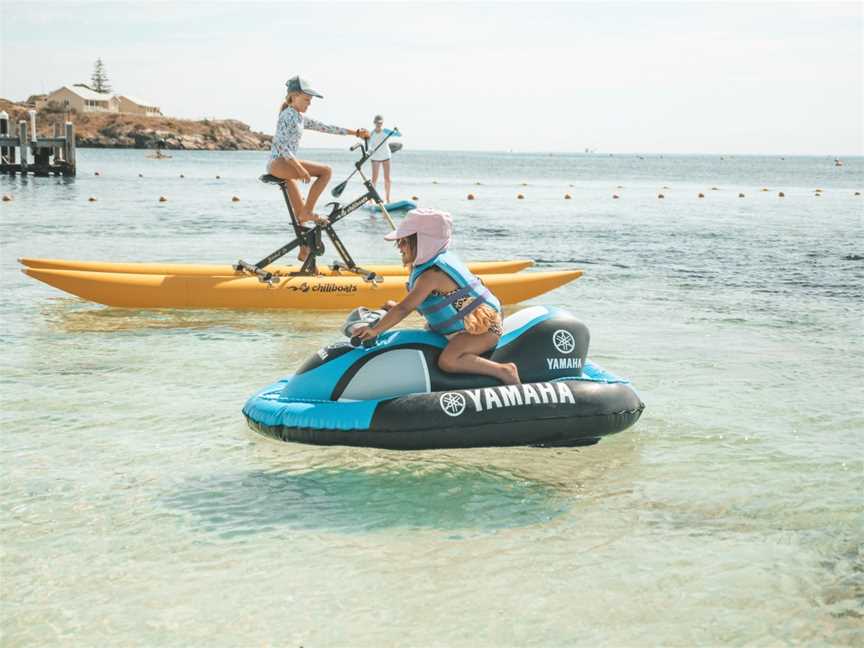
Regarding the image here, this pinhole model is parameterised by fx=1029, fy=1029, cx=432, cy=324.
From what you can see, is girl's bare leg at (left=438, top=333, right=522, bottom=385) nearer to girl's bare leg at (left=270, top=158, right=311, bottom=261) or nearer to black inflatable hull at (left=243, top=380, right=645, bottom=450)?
black inflatable hull at (left=243, top=380, right=645, bottom=450)

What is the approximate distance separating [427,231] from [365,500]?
5.35ft

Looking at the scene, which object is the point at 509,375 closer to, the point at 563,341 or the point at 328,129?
the point at 563,341

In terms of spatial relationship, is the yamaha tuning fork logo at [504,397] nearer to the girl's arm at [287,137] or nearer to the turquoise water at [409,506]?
the turquoise water at [409,506]

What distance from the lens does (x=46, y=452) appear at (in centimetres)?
652

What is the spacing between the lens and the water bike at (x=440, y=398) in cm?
609

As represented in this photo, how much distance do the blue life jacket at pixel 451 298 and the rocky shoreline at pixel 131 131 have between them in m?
109

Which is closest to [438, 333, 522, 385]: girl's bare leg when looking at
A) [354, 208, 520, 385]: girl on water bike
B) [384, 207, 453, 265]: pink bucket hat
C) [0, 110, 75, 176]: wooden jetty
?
[354, 208, 520, 385]: girl on water bike

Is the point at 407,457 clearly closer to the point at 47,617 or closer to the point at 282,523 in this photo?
the point at 282,523

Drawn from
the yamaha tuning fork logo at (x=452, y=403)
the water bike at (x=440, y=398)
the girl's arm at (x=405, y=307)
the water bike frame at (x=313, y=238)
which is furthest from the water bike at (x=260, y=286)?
the yamaha tuning fork logo at (x=452, y=403)

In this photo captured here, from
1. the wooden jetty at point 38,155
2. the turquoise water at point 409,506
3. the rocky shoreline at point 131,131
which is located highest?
the rocky shoreline at point 131,131

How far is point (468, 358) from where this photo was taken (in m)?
6.30

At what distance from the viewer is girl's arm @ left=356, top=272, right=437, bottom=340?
19.9 ft

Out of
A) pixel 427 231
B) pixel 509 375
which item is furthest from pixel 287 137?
pixel 509 375

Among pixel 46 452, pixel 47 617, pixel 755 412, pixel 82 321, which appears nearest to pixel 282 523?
pixel 47 617
